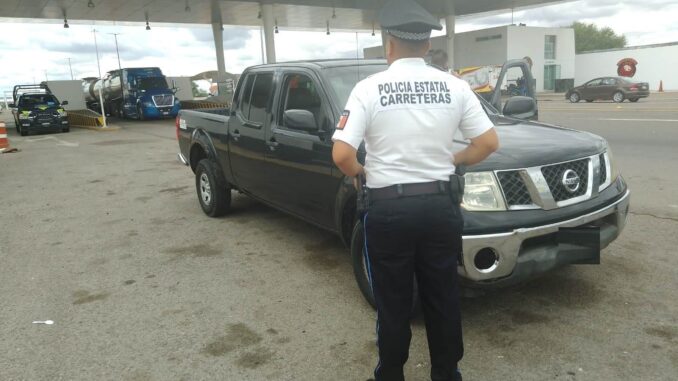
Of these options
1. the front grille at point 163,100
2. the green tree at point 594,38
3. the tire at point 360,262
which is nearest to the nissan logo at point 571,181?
the tire at point 360,262

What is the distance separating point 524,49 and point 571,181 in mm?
44587

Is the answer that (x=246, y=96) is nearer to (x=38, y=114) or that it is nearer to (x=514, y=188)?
(x=514, y=188)

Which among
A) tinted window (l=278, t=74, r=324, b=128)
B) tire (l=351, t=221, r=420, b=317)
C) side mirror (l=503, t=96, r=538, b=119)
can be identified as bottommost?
tire (l=351, t=221, r=420, b=317)

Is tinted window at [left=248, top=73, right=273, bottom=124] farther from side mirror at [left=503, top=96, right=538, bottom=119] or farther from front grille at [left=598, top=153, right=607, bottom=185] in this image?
front grille at [left=598, top=153, right=607, bottom=185]

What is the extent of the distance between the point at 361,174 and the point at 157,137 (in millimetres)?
17639

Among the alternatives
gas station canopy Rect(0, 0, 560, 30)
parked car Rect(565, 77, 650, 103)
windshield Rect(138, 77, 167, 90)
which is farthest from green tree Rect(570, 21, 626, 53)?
windshield Rect(138, 77, 167, 90)

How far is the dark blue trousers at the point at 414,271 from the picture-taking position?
234cm

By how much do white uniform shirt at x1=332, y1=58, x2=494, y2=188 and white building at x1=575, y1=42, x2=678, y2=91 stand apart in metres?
46.5

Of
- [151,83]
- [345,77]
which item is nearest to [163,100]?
[151,83]

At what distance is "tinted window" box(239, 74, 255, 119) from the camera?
563 cm

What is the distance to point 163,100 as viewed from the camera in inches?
1075

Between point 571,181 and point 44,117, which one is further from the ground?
point 44,117

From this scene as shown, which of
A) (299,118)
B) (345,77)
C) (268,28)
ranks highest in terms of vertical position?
(268,28)

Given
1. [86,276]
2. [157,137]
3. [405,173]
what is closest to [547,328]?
[405,173]
